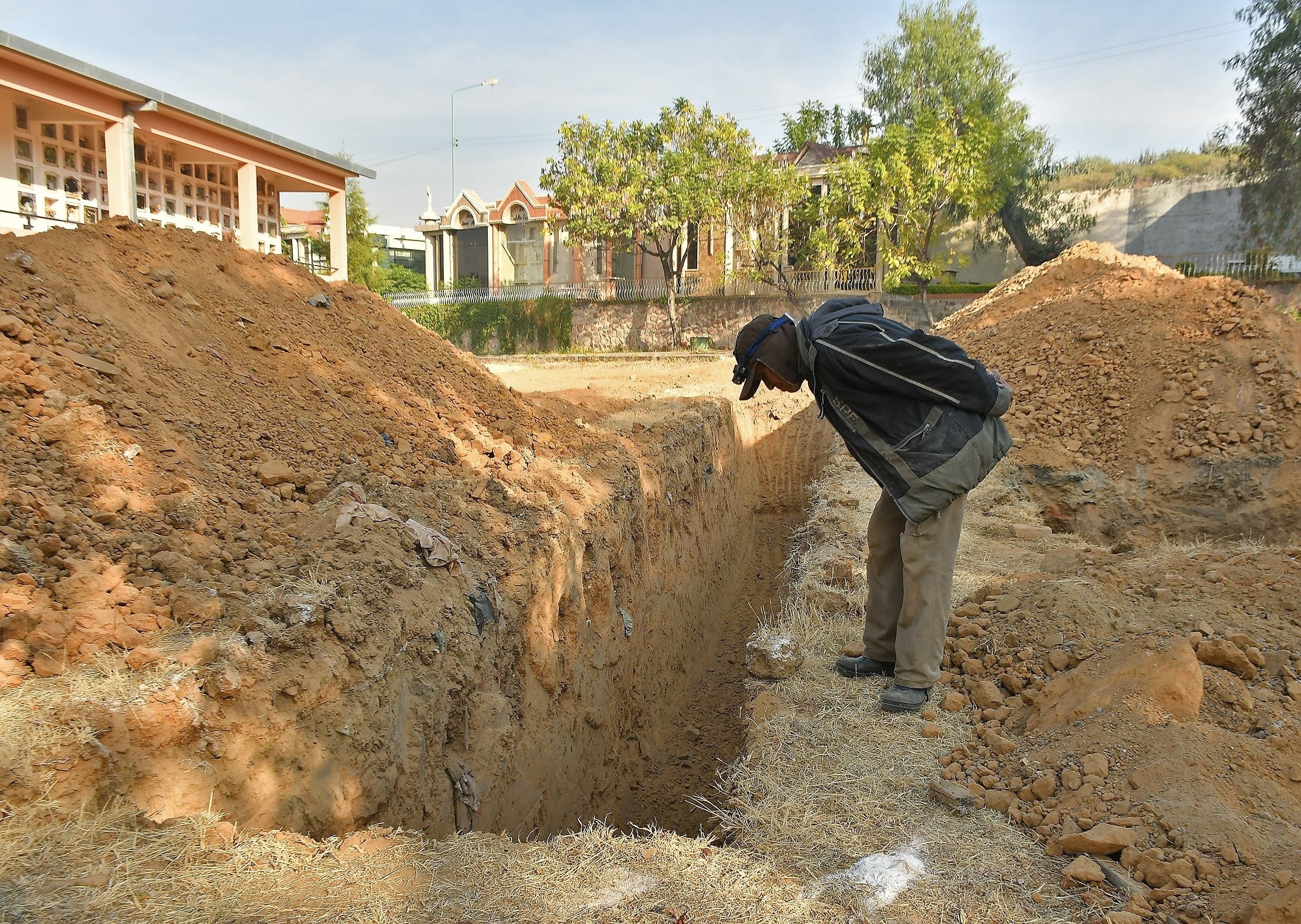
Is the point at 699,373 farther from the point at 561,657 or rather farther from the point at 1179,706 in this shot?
the point at 1179,706

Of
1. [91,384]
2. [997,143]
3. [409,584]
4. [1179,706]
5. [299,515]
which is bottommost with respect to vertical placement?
[1179,706]

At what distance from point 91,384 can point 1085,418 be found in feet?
28.8

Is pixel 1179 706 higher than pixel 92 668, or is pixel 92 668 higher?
pixel 92 668

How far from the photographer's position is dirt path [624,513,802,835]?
537 cm

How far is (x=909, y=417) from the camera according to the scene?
3.48 metres

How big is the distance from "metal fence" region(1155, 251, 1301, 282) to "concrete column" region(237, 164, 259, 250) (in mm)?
19137

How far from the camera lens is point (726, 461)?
10.9m

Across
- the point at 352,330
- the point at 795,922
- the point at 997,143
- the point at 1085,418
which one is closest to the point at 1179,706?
the point at 795,922

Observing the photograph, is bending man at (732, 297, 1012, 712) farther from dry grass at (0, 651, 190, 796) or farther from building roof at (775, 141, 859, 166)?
building roof at (775, 141, 859, 166)

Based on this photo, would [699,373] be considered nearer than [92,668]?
No

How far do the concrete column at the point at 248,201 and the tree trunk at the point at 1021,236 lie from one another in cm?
2108

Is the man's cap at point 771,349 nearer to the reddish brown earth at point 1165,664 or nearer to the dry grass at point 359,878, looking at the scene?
the reddish brown earth at point 1165,664

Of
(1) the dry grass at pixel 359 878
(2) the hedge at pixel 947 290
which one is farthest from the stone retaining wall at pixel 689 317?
(1) the dry grass at pixel 359 878

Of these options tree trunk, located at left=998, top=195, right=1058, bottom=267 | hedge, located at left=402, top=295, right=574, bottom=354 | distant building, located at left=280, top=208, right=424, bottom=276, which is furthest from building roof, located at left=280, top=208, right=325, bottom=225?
tree trunk, located at left=998, top=195, right=1058, bottom=267
